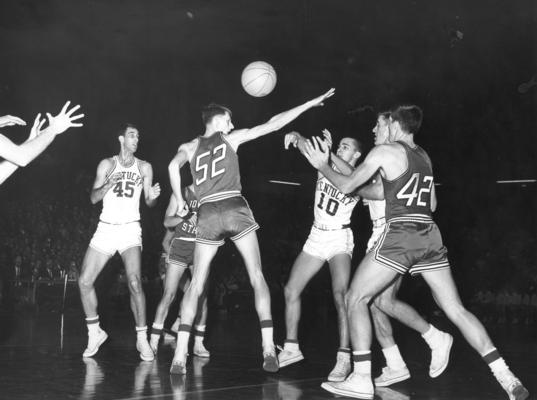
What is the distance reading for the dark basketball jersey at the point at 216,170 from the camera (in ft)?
23.0

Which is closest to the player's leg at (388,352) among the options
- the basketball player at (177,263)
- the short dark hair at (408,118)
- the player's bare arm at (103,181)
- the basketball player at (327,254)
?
the basketball player at (327,254)

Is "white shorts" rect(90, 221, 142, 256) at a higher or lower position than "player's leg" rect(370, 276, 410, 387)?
higher

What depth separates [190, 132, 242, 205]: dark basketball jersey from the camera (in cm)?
702

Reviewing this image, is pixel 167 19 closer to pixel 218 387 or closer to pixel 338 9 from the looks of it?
pixel 338 9

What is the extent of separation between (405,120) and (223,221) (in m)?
1.94

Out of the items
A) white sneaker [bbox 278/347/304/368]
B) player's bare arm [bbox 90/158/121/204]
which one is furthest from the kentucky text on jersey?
player's bare arm [bbox 90/158/121/204]

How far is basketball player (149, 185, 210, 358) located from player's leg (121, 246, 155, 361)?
26 centimetres

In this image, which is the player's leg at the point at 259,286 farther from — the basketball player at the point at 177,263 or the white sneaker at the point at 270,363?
the basketball player at the point at 177,263

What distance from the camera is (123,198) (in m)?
8.39

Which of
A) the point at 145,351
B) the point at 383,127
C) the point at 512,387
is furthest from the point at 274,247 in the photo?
the point at 512,387

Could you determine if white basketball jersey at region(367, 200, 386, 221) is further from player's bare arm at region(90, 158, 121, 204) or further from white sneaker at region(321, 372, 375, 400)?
player's bare arm at region(90, 158, 121, 204)

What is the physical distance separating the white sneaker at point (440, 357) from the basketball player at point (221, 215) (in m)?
1.41

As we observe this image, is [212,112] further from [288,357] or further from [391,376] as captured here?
[391,376]

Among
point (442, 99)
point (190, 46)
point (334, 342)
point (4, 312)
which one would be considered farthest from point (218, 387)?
point (442, 99)
